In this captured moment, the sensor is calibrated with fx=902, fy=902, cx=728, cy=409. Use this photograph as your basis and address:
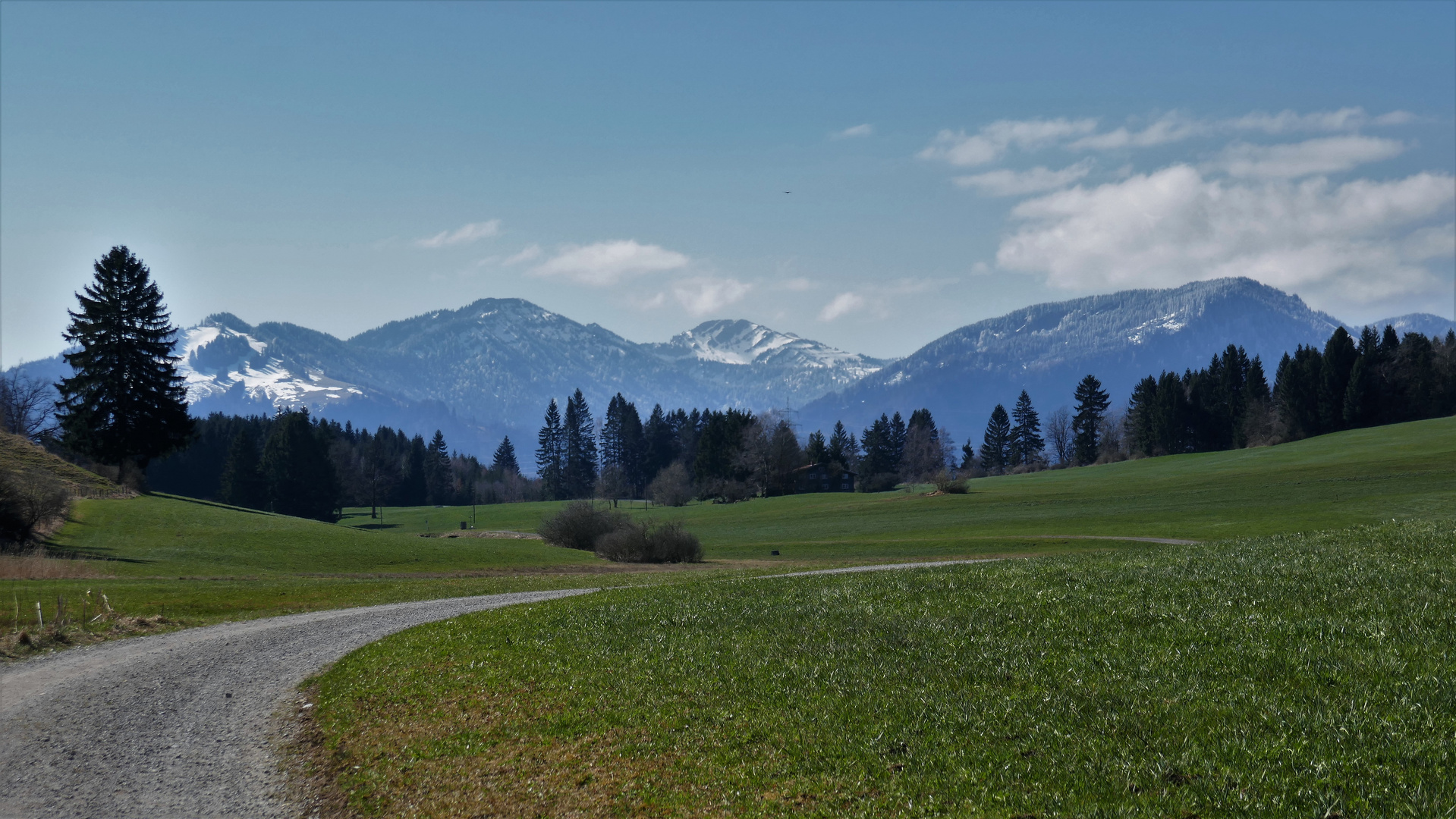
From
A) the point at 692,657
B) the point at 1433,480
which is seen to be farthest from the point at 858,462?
the point at 692,657

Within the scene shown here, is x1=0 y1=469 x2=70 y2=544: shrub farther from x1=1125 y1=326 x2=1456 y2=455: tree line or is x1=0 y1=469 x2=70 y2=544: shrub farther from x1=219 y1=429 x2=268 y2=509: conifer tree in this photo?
x1=1125 y1=326 x2=1456 y2=455: tree line

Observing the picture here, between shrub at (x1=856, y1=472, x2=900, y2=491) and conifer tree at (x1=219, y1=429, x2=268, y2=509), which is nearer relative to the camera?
conifer tree at (x1=219, y1=429, x2=268, y2=509)

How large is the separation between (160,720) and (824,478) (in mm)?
153874

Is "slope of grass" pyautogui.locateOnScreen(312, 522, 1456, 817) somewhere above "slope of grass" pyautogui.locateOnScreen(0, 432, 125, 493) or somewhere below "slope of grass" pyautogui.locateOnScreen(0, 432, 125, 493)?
below

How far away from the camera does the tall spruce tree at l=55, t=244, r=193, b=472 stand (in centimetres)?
7306

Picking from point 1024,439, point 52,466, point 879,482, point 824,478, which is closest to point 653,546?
point 52,466

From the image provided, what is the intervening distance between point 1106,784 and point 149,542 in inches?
2257

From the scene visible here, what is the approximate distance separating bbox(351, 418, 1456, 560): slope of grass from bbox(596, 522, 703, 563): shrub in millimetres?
7034

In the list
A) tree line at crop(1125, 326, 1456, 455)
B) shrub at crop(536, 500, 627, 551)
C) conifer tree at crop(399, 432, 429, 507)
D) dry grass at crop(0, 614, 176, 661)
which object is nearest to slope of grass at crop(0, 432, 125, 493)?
shrub at crop(536, 500, 627, 551)

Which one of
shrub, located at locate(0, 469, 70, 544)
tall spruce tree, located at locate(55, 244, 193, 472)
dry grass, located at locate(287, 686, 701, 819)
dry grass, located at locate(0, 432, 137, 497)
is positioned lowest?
dry grass, located at locate(287, 686, 701, 819)

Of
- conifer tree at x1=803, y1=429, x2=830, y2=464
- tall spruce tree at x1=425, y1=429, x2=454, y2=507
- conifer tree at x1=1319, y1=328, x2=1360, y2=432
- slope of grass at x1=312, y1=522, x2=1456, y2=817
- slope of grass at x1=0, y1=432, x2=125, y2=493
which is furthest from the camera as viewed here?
tall spruce tree at x1=425, y1=429, x2=454, y2=507

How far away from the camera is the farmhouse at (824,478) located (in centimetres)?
A: 16419

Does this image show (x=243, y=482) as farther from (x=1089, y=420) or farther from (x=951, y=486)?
(x=1089, y=420)

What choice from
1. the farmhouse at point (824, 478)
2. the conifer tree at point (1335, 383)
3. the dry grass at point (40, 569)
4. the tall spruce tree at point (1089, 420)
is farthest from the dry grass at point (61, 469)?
the tall spruce tree at point (1089, 420)
